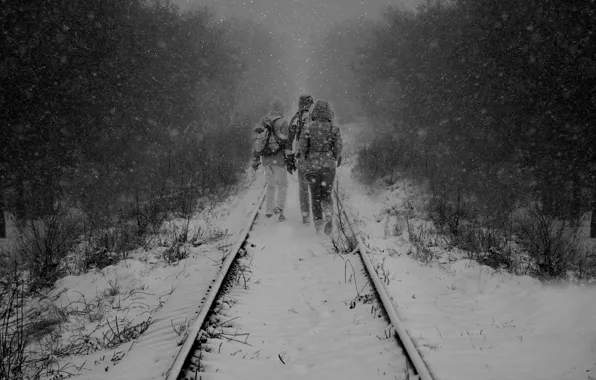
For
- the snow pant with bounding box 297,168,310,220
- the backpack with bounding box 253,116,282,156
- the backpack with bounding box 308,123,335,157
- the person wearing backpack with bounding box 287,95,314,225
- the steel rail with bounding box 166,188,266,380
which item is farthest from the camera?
the backpack with bounding box 253,116,282,156

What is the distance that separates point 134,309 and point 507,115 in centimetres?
1065

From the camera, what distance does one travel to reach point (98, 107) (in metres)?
11.4

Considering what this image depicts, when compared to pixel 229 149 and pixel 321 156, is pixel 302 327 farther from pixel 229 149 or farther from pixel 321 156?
pixel 229 149

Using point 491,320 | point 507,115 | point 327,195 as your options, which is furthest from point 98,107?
point 507,115

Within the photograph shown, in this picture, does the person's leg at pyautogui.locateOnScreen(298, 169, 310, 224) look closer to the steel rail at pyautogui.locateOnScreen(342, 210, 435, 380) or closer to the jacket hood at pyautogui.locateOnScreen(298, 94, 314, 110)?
the jacket hood at pyautogui.locateOnScreen(298, 94, 314, 110)

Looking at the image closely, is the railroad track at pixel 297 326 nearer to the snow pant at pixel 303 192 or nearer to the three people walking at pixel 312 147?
the three people walking at pixel 312 147

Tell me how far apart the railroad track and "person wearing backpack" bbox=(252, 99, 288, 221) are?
2953mm

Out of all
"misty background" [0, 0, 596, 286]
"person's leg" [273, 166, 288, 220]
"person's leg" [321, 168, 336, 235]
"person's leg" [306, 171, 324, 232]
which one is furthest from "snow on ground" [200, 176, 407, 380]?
"misty background" [0, 0, 596, 286]

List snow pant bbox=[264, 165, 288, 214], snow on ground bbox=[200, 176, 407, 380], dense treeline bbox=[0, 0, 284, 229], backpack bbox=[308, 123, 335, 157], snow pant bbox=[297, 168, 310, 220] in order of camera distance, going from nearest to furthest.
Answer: snow on ground bbox=[200, 176, 407, 380] < backpack bbox=[308, 123, 335, 157] < snow pant bbox=[297, 168, 310, 220] < snow pant bbox=[264, 165, 288, 214] < dense treeline bbox=[0, 0, 284, 229]

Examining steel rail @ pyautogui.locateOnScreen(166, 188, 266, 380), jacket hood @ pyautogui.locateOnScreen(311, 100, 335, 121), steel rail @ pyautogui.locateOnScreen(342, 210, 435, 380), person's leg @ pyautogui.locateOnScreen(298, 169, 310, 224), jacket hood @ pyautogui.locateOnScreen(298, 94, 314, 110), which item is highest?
jacket hood @ pyautogui.locateOnScreen(298, 94, 314, 110)

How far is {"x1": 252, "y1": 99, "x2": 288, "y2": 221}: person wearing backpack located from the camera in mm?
8258

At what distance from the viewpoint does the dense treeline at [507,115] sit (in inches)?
356

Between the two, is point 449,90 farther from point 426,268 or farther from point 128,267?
point 128,267

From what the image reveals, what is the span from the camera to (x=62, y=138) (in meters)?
10.5
